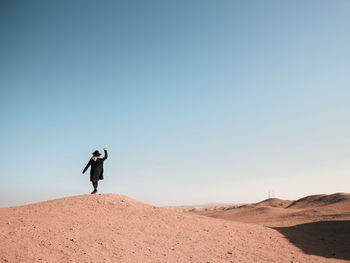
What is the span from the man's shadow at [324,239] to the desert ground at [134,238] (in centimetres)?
4

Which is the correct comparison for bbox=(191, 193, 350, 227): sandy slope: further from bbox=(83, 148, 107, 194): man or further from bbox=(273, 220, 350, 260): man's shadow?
bbox=(83, 148, 107, 194): man

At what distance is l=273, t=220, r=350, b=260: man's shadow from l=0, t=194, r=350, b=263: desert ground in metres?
0.04

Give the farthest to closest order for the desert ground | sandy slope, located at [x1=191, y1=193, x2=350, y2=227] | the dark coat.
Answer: sandy slope, located at [x1=191, y1=193, x2=350, y2=227], the dark coat, the desert ground

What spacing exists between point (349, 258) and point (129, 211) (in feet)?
28.9

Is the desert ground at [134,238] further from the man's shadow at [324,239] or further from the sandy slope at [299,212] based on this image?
the sandy slope at [299,212]

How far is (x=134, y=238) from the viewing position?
8.76 meters

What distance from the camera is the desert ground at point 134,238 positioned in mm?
7262

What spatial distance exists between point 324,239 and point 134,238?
9.30m

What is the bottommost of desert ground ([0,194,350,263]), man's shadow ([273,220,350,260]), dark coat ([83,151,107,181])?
man's shadow ([273,220,350,260])

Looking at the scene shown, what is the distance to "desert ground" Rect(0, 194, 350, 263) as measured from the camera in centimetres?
726

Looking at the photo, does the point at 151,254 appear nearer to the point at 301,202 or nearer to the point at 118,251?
the point at 118,251

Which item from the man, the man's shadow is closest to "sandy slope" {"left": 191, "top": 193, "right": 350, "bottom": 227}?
the man's shadow

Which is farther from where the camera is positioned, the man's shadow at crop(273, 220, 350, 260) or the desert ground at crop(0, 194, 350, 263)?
the man's shadow at crop(273, 220, 350, 260)

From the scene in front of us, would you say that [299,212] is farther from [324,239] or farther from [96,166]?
[96,166]
